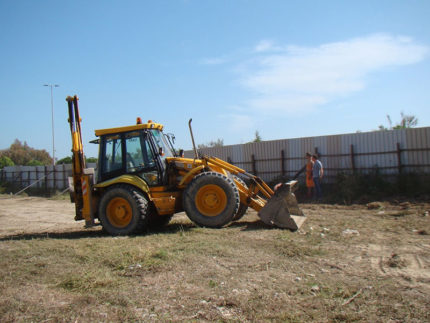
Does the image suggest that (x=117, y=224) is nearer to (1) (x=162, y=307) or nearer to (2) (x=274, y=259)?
(2) (x=274, y=259)

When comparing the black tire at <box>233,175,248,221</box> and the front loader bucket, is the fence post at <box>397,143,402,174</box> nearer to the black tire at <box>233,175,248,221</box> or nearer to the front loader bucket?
the front loader bucket

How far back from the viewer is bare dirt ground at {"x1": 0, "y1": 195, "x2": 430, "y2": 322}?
362 centimetres

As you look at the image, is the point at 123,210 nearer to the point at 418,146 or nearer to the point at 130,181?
the point at 130,181

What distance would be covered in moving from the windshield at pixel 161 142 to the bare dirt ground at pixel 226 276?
2.00 metres

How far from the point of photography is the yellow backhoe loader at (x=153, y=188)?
24.7 ft

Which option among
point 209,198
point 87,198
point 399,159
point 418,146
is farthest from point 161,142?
point 418,146

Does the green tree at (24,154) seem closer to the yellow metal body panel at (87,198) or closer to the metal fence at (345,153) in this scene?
the metal fence at (345,153)

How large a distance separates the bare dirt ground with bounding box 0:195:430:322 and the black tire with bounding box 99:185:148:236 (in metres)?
0.62

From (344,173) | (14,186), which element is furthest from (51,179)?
(344,173)

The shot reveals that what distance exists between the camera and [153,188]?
8000 mm

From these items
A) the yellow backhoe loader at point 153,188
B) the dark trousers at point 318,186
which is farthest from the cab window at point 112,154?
the dark trousers at point 318,186

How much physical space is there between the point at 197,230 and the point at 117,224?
6.27 feet

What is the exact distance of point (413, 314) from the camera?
340cm

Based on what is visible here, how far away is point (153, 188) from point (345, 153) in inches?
353
